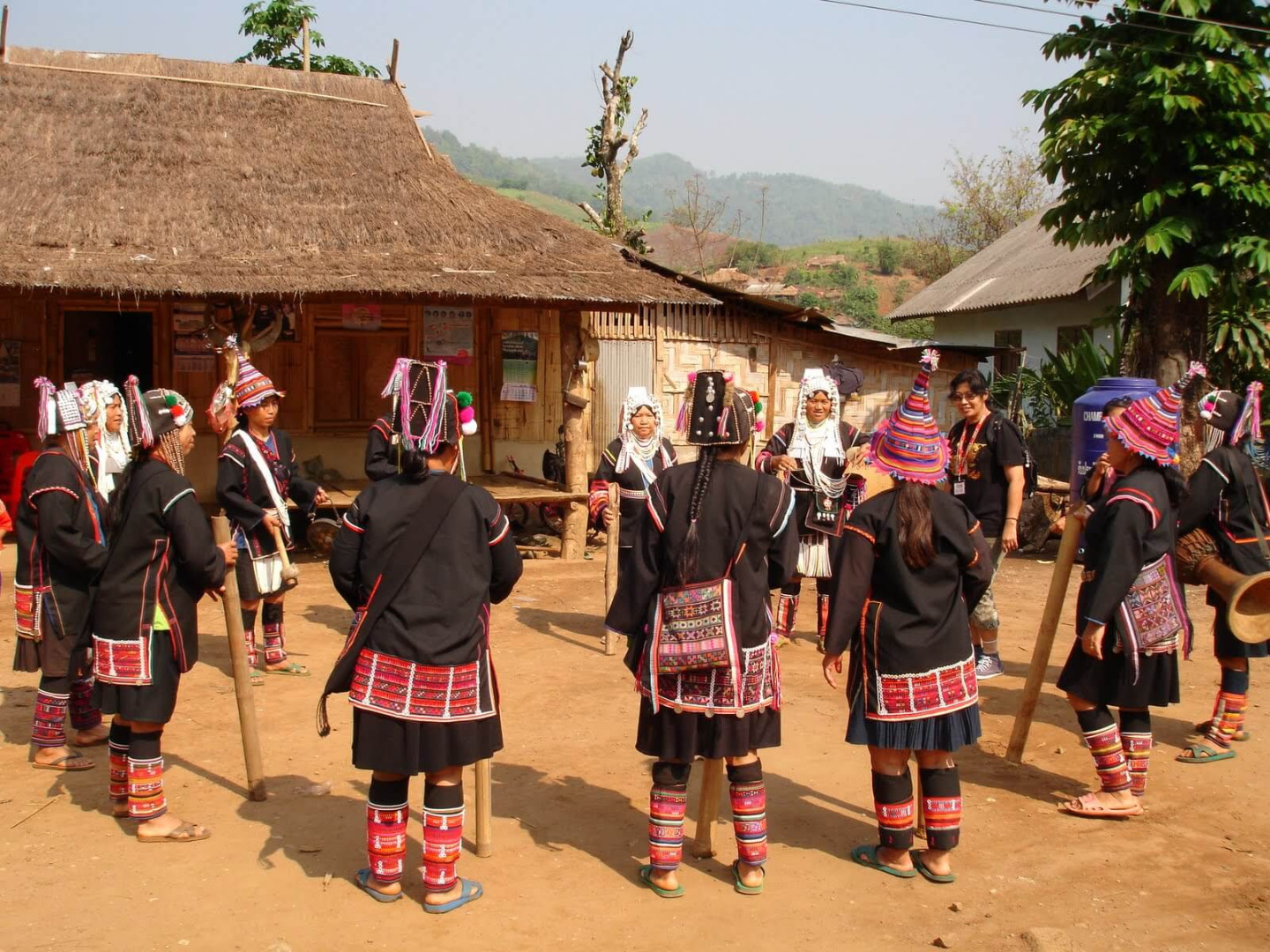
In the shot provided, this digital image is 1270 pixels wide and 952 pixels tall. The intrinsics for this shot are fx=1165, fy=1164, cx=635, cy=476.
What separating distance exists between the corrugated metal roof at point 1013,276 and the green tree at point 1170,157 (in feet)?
23.3

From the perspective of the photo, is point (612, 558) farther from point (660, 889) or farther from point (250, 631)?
point (660, 889)

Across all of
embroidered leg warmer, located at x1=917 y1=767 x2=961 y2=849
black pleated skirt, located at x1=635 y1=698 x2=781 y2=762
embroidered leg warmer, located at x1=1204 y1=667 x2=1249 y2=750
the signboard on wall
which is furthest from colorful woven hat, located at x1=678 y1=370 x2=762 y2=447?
the signboard on wall

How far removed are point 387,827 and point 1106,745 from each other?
118 inches

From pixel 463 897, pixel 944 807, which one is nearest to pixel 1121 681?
pixel 944 807

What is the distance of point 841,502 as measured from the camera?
7.33 m

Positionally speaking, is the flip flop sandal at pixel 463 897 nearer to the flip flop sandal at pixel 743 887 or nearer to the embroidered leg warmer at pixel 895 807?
the flip flop sandal at pixel 743 887

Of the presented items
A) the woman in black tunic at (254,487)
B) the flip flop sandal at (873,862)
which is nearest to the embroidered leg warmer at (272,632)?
the woman in black tunic at (254,487)

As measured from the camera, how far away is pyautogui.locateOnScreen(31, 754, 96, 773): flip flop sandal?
17.7 ft

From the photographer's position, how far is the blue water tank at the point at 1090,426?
1068cm

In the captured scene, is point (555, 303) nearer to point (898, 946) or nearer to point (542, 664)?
point (542, 664)

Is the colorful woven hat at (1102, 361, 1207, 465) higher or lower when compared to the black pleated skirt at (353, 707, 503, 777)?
higher

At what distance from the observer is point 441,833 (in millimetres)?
3963

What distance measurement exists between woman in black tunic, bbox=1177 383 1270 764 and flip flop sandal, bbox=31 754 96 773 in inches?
207

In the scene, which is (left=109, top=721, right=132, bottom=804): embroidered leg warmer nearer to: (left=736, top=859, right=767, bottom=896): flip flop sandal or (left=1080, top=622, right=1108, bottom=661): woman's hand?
(left=736, top=859, right=767, bottom=896): flip flop sandal
